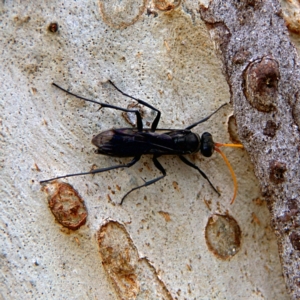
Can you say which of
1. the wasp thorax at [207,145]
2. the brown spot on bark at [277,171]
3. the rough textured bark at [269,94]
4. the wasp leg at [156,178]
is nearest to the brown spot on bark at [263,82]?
the rough textured bark at [269,94]

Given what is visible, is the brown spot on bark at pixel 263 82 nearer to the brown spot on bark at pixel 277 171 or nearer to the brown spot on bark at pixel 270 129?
the brown spot on bark at pixel 270 129

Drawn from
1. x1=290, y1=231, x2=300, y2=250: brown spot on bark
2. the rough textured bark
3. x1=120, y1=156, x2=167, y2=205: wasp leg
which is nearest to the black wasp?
x1=120, y1=156, x2=167, y2=205: wasp leg

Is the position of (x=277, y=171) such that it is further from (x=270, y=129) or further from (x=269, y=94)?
(x=269, y=94)

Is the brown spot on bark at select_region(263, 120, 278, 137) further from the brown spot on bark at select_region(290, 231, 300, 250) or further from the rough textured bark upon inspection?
the brown spot on bark at select_region(290, 231, 300, 250)

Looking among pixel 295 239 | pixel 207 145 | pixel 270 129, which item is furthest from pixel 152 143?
pixel 295 239

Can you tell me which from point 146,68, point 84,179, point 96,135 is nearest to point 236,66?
point 146,68

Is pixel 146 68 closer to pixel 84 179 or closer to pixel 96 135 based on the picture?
pixel 96 135
